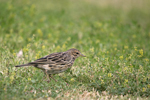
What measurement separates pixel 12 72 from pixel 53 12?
9.32 meters

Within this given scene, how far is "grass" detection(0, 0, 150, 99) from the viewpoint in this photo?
670 centimetres

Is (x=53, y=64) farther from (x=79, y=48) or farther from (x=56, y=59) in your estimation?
(x=79, y=48)

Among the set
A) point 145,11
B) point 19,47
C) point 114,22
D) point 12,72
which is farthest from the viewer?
point 145,11

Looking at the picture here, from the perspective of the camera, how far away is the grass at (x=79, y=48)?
6695mm

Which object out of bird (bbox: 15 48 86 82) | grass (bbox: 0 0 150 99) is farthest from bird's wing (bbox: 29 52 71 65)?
grass (bbox: 0 0 150 99)

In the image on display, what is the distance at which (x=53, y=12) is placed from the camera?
15.6 m

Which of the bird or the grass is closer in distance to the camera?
the grass

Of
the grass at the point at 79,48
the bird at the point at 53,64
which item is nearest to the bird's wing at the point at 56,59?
the bird at the point at 53,64

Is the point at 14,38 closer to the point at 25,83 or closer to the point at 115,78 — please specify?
the point at 25,83

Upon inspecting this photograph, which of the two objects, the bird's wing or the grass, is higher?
the bird's wing

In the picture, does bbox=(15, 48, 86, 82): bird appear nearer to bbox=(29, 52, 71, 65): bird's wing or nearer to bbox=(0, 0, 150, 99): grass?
bbox=(29, 52, 71, 65): bird's wing

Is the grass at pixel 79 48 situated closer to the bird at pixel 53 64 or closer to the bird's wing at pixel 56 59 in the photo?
the bird at pixel 53 64

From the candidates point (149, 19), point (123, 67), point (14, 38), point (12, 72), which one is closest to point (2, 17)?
point (14, 38)

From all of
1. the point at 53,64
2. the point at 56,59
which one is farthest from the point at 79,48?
the point at 53,64
